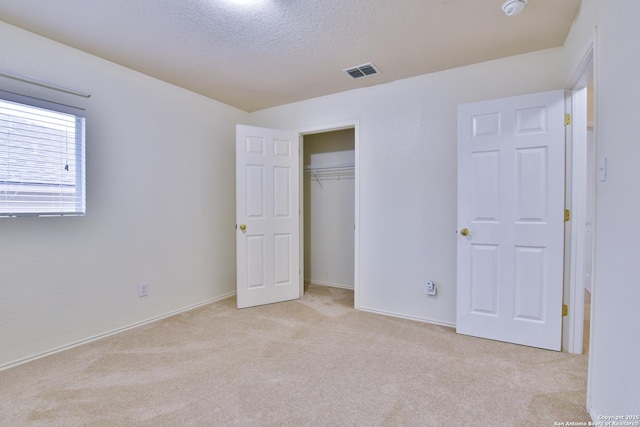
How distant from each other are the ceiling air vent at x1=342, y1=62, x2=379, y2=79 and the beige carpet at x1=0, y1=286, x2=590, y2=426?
2405mm

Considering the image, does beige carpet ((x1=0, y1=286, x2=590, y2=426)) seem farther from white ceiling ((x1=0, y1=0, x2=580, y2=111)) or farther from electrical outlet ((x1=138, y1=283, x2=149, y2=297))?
white ceiling ((x1=0, y1=0, x2=580, y2=111))

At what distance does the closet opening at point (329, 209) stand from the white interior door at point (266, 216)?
54 cm

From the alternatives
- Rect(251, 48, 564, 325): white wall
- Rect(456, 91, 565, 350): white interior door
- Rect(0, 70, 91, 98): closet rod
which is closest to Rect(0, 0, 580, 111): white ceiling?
Rect(251, 48, 564, 325): white wall

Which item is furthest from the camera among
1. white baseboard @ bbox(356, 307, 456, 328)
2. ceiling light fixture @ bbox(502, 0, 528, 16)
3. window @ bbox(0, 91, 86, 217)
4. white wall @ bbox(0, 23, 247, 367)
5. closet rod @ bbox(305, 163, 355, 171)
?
closet rod @ bbox(305, 163, 355, 171)

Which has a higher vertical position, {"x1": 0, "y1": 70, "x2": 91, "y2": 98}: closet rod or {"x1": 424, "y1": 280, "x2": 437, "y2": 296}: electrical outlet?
{"x1": 0, "y1": 70, "x2": 91, "y2": 98}: closet rod

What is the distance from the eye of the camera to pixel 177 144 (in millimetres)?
3180

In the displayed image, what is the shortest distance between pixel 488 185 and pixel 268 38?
2128 mm

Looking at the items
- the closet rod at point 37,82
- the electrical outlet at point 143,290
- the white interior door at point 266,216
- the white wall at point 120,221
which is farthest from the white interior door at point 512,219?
the closet rod at point 37,82

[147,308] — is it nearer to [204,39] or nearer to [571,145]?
[204,39]

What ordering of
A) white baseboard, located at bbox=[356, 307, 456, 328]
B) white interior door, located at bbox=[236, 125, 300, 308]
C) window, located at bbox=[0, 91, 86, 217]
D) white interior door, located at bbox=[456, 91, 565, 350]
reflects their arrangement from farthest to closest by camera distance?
white interior door, located at bbox=[236, 125, 300, 308] < white baseboard, located at bbox=[356, 307, 456, 328] < white interior door, located at bbox=[456, 91, 565, 350] < window, located at bbox=[0, 91, 86, 217]

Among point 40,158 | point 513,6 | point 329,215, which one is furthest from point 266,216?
point 513,6

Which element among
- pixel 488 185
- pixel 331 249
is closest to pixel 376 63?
pixel 488 185

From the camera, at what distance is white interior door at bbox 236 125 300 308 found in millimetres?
3342

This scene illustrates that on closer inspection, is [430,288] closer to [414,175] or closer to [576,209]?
[414,175]
